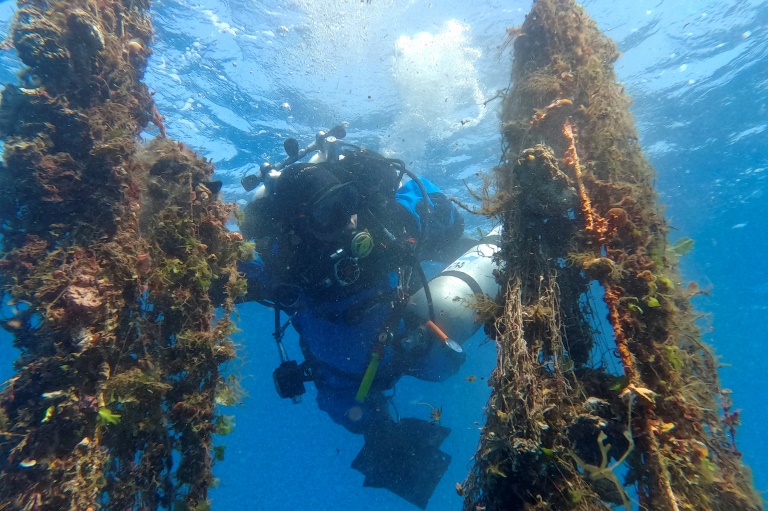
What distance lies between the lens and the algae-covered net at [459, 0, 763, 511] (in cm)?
233

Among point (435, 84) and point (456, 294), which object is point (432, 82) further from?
point (456, 294)

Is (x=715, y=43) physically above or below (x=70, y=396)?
above

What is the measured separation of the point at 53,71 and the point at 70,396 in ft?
10.2

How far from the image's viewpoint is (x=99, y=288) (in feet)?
9.87

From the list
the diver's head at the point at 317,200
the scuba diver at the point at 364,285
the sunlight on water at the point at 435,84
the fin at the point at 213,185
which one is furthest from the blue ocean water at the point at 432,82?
the fin at the point at 213,185

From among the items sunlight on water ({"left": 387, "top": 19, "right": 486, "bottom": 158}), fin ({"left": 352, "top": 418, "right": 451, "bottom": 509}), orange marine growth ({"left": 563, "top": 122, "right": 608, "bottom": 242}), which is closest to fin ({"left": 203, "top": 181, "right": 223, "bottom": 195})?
orange marine growth ({"left": 563, "top": 122, "right": 608, "bottom": 242})

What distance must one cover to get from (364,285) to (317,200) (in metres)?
1.83

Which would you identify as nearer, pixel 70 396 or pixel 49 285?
pixel 70 396

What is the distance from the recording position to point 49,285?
2.95 meters

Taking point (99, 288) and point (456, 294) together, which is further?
point (456, 294)

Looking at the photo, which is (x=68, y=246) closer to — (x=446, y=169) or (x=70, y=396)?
(x=70, y=396)

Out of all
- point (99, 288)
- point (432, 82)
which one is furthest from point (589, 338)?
point (432, 82)

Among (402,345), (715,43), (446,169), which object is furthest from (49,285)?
(715,43)

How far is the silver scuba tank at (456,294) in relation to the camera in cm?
687
